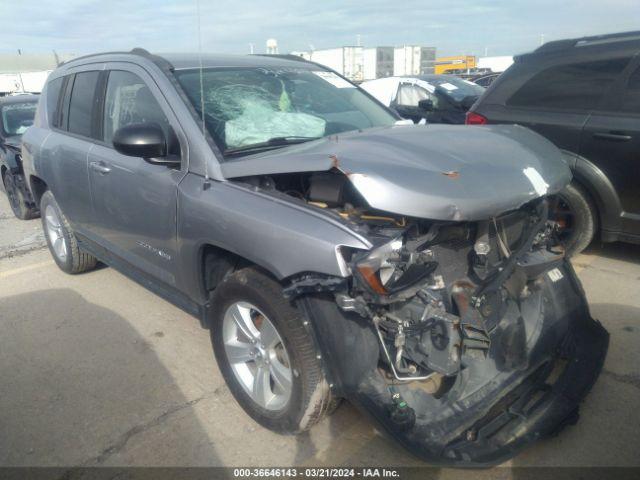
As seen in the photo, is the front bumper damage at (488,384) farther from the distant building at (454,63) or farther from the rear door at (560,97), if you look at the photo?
the distant building at (454,63)

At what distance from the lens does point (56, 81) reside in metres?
4.68

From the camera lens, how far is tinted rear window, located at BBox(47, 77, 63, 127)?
4.57 m

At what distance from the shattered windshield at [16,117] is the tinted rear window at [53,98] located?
329cm

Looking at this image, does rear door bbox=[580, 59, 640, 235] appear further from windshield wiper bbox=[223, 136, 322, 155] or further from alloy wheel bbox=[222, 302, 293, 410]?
alloy wheel bbox=[222, 302, 293, 410]

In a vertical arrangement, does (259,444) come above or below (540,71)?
below

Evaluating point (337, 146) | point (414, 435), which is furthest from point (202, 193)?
point (414, 435)

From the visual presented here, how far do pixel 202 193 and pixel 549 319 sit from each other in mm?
1986

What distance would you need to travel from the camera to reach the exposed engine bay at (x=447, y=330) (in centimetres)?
219

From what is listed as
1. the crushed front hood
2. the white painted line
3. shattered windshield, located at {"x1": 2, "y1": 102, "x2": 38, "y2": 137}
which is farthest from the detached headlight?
shattered windshield, located at {"x1": 2, "y1": 102, "x2": 38, "y2": 137}

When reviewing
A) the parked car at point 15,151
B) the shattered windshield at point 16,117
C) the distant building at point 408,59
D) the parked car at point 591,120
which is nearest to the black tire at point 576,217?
the parked car at point 591,120

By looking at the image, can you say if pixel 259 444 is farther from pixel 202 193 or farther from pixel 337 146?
pixel 337 146

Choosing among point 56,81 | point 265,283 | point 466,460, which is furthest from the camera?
point 56,81

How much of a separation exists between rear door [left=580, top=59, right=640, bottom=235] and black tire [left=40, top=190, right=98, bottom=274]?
14.9 ft

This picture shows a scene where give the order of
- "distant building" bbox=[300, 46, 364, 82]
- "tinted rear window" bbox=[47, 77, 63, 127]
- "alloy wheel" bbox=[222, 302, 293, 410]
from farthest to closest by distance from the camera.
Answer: "distant building" bbox=[300, 46, 364, 82], "tinted rear window" bbox=[47, 77, 63, 127], "alloy wheel" bbox=[222, 302, 293, 410]
